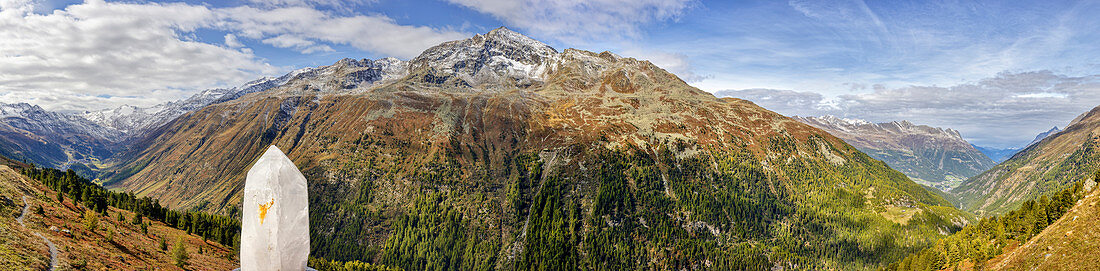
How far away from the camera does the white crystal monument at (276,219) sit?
4.73 meters

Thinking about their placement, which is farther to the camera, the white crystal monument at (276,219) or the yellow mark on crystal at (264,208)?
the yellow mark on crystal at (264,208)

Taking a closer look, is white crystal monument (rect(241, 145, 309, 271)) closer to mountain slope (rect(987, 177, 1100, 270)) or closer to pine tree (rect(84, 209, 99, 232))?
pine tree (rect(84, 209, 99, 232))

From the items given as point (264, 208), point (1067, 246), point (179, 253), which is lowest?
point (1067, 246)

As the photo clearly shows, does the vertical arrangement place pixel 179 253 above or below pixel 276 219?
below

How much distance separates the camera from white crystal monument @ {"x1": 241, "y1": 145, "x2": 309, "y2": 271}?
473 cm

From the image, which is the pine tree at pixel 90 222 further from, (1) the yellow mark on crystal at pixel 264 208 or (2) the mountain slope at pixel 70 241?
(1) the yellow mark on crystal at pixel 264 208

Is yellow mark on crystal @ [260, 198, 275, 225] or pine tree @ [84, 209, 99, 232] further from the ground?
yellow mark on crystal @ [260, 198, 275, 225]

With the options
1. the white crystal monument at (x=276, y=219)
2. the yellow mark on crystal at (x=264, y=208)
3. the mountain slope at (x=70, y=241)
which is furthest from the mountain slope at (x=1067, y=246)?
the mountain slope at (x=70, y=241)

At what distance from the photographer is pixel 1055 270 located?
54500 millimetres

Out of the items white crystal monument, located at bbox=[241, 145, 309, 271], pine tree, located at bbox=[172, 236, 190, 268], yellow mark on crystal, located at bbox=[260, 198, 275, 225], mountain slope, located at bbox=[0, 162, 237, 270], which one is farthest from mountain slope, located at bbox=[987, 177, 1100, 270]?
mountain slope, located at bbox=[0, 162, 237, 270]

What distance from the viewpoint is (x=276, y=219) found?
4734 mm

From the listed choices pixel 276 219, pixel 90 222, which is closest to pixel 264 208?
pixel 276 219

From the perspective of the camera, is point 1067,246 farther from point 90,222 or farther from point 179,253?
point 90,222

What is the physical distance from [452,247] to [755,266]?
13787 cm
